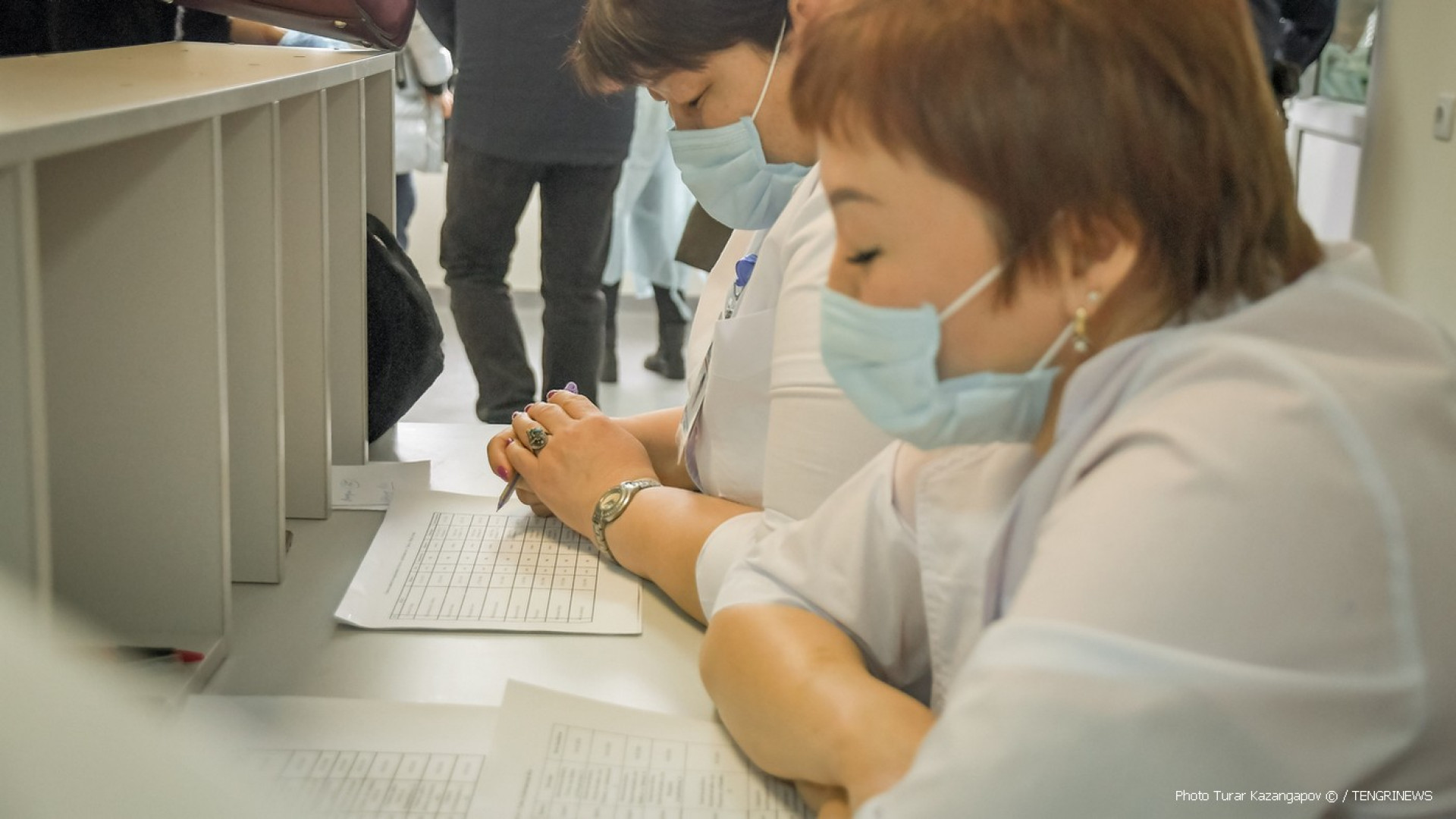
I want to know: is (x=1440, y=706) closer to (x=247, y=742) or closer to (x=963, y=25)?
(x=963, y=25)

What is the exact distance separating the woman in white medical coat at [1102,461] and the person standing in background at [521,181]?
73.7 inches

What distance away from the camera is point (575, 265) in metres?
2.71

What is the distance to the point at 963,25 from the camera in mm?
629

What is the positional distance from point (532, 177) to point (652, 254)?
1823 millimetres

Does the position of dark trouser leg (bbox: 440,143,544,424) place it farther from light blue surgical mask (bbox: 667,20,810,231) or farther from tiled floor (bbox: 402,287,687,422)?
light blue surgical mask (bbox: 667,20,810,231)

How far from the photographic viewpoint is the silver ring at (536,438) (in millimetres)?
1253

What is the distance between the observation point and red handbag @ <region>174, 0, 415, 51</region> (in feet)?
5.10

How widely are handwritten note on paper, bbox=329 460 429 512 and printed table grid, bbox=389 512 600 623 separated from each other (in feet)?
0.32

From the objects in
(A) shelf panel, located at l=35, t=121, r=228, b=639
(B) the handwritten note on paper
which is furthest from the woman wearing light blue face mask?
(A) shelf panel, located at l=35, t=121, r=228, b=639

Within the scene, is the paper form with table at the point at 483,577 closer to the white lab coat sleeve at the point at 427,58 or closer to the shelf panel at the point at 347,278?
the shelf panel at the point at 347,278

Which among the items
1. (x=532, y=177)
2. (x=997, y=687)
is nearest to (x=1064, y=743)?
(x=997, y=687)

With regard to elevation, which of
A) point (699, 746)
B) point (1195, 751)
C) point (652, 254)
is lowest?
point (652, 254)

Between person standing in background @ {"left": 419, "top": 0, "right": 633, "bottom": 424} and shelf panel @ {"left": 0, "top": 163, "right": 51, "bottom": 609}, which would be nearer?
shelf panel @ {"left": 0, "top": 163, "right": 51, "bottom": 609}

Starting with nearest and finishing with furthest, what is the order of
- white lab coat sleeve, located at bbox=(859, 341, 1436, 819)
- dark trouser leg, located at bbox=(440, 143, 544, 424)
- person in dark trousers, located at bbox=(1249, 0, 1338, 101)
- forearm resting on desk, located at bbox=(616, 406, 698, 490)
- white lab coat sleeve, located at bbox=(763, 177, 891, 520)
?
white lab coat sleeve, located at bbox=(859, 341, 1436, 819) → white lab coat sleeve, located at bbox=(763, 177, 891, 520) → forearm resting on desk, located at bbox=(616, 406, 698, 490) → person in dark trousers, located at bbox=(1249, 0, 1338, 101) → dark trouser leg, located at bbox=(440, 143, 544, 424)
